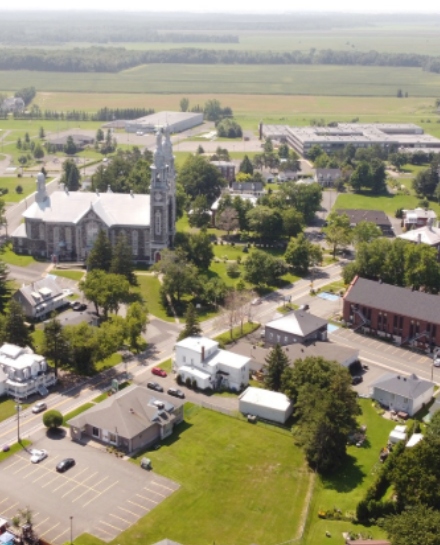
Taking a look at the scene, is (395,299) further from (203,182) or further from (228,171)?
(228,171)

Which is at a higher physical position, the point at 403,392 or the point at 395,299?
the point at 395,299

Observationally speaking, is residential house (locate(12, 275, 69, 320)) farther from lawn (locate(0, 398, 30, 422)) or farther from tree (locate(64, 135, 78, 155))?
tree (locate(64, 135, 78, 155))

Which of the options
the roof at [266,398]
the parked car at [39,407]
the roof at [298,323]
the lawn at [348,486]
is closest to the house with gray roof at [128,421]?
the parked car at [39,407]

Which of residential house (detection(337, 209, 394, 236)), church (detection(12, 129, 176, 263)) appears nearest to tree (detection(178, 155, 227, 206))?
residential house (detection(337, 209, 394, 236))

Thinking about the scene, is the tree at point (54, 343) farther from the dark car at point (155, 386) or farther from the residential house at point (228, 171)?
the residential house at point (228, 171)

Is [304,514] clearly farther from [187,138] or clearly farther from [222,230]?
[187,138]

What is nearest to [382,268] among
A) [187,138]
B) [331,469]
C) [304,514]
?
[331,469]

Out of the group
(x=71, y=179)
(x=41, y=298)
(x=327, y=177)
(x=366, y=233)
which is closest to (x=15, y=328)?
(x=41, y=298)
